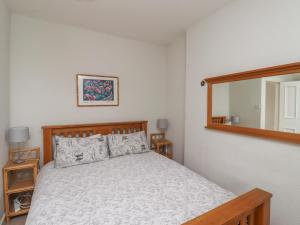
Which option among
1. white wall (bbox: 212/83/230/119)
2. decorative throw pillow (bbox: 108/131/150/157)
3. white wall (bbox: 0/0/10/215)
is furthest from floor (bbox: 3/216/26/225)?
white wall (bbox: 212/83/230/119)

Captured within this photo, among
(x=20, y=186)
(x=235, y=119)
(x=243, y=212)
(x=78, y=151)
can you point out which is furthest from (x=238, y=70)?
(x=20, y=186)

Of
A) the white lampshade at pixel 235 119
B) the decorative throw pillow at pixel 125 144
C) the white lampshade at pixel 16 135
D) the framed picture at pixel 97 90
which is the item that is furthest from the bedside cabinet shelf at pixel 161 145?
the white lampshade at pixel 16 135

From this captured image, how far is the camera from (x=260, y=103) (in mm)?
1745

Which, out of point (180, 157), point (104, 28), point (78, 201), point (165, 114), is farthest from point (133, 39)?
point (78, 201)

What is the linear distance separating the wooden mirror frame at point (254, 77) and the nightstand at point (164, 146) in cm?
110

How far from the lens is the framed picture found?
2682 mm

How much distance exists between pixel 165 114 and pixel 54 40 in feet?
7.42

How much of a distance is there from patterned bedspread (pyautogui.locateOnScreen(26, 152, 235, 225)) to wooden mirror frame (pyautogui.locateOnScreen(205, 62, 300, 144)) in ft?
2.15

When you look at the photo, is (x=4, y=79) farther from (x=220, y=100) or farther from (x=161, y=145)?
(x=220, y=100)

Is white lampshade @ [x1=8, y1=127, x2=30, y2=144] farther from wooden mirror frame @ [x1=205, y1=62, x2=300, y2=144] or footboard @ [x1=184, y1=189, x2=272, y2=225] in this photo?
wooden mirror frame @ [x1=205, y1=62, x2=300, y2=144]

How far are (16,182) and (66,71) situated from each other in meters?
1.62

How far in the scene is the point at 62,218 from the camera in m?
1.18

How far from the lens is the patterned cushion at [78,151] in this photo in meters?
2.17

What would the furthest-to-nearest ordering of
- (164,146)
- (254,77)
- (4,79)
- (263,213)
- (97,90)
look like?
(164,146) → (97,90) → (4,79) → (254,77) → (263,213)
